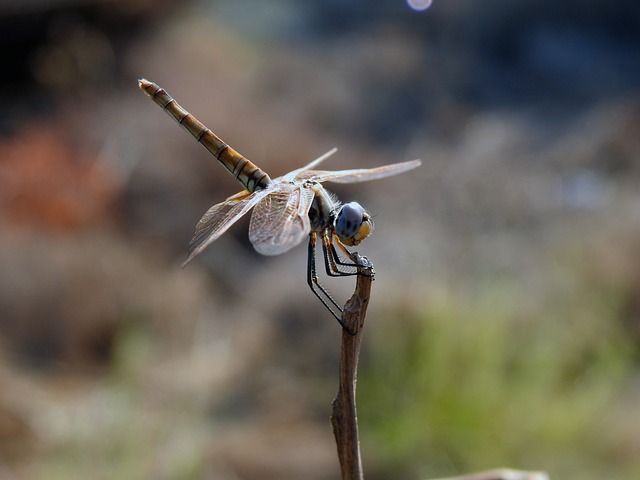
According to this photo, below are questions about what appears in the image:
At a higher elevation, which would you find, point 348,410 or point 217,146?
point 217,146

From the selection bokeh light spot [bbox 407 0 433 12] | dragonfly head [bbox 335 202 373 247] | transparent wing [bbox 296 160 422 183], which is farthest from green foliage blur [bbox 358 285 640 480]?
bokeh light spot [bbox 407 0 433 12]

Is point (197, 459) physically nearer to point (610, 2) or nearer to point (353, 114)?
point (353, 114)

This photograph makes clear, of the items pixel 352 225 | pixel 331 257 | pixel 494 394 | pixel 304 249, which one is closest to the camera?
pixel 352 225

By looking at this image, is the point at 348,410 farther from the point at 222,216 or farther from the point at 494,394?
the point at 494,394

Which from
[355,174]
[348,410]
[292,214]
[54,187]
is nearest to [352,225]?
[292,214]

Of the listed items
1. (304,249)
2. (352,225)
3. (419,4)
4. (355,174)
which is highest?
(419,4)

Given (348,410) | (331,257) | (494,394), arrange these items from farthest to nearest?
(494,394)
(331,257)
(348,410)

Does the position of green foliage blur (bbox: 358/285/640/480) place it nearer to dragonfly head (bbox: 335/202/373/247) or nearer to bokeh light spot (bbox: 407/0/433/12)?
dragonfly head (bbox: 335/202/373/247)

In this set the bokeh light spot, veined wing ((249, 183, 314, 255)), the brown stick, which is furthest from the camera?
the bokeh light spot

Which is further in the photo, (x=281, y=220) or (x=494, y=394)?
(x=494, y=394)
